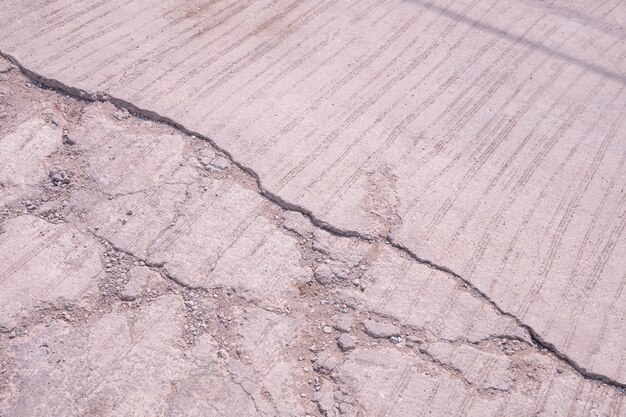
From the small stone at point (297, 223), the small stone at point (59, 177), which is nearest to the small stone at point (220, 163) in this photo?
the small stone at point (297, 223)

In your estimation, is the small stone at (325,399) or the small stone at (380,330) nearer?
the small stone at (325,399)

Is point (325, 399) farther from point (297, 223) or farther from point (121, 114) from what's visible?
point (121, 114)

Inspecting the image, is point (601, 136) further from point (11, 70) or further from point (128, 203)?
point (11, 70)

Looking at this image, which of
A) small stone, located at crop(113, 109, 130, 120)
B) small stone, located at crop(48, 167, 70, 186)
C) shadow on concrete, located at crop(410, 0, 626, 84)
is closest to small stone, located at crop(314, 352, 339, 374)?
small stone, located at crop(48, 167, 70, 186)

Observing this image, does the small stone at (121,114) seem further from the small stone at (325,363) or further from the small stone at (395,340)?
the small stone at (395,340)

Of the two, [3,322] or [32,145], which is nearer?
[3,322]

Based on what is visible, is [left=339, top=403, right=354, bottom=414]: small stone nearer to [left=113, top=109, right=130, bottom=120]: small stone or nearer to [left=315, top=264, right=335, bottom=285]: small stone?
[left=315, top=264, right=335, bottom=285]: small stone

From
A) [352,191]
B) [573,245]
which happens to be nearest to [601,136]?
[573,245]

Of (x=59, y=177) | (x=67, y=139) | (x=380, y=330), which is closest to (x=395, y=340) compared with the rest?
(x=380, y=330)

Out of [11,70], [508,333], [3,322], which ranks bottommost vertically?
[508,333]
